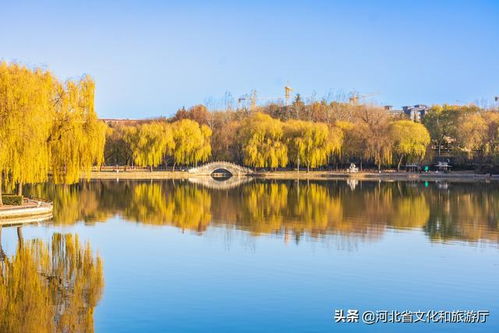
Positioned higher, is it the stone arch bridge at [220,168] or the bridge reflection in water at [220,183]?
the stone arch bridge at [220,168]

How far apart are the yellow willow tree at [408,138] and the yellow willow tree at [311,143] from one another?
5593 millimetres

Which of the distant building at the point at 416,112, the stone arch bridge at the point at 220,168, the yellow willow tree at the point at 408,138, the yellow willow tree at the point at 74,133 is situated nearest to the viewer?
the yellow willow tree at the point at 74,133

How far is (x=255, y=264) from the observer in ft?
57.8

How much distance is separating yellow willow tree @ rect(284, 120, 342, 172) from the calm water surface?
1233 inches

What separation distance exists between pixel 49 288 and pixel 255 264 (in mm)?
5557

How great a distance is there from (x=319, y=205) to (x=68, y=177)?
41.4 feet

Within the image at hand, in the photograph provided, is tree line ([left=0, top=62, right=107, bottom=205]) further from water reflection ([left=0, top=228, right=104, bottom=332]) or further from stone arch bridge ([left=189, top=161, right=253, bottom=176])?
stone arch bridge ([left=189, top=161, right=253, bottom=176])

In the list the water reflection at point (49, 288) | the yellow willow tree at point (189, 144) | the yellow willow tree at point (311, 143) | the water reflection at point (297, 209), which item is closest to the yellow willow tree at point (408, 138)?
the yellow willow tree at point (311, 143)

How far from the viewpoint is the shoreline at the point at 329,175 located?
62.2 metres

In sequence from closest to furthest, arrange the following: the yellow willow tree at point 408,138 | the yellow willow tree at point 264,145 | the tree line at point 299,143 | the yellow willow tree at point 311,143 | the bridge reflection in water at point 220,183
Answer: the bridge reflection in water at point 220,183
the tree line at point 299,143
the yellow willow tree at point 311,143
the yellow willow tree at point 264,145
the yellow willow tree at point 408,138

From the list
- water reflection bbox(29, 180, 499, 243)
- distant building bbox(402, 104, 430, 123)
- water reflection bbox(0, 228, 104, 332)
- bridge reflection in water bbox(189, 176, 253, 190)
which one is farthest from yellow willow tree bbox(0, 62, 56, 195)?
distant building bbox(402, 104, 430, 123)

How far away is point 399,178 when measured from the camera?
2501 inches

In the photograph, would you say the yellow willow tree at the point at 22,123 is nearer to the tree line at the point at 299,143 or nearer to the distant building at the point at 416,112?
the tree line at the point at 299,143

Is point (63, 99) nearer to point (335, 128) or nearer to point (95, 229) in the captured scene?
point (95, 229)
